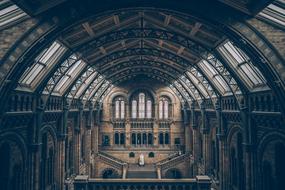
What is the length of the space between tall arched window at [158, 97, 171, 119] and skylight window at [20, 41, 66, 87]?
96.7ft

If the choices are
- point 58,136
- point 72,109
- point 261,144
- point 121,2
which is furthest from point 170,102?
point 121,2

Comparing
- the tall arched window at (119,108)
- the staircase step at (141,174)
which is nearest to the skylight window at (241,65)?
the staircase step at (141,174)

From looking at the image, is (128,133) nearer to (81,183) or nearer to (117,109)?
(117,109)

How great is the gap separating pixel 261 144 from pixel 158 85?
2856cm

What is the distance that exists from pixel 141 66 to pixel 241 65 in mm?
15992

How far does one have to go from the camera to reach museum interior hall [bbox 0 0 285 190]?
1284 cm

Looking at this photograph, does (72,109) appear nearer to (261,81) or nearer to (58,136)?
(58,136)

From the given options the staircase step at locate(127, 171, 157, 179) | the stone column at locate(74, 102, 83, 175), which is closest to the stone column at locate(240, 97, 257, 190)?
the stone column at locate(74, 102, 83, 175)

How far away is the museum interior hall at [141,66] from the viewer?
12.8 m

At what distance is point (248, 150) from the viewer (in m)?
18.5

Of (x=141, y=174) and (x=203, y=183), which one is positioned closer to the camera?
(x=203, y=183)

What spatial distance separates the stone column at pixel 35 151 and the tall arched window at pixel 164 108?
28.3 metres

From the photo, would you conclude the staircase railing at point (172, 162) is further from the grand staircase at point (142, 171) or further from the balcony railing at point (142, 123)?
the balcony railing at point (142, 123)

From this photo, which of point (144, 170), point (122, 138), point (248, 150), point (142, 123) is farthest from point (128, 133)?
point (248, 150)
